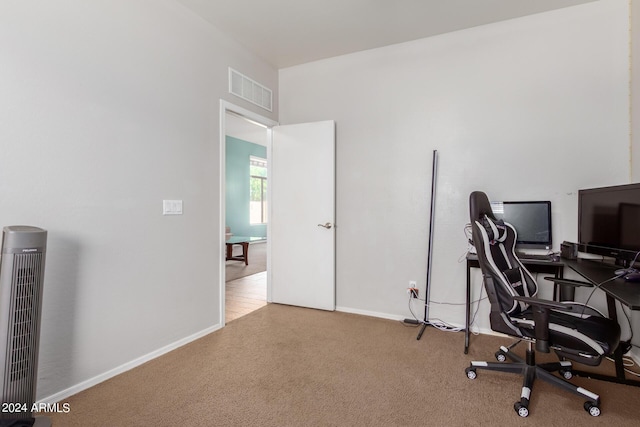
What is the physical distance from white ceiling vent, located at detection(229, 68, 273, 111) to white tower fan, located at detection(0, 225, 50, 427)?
7.03ft

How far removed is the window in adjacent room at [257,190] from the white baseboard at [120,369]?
6058 mm

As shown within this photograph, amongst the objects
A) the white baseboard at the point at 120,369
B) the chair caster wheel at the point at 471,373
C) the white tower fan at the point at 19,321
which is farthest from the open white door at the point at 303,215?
the white tower fan at the point at 19,321

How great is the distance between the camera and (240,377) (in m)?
2.14

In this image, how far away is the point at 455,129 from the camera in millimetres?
3018

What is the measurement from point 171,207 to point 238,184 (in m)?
5.78

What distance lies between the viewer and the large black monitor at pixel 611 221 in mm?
1971

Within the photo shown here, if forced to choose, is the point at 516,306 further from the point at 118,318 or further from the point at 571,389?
the point at 118,318

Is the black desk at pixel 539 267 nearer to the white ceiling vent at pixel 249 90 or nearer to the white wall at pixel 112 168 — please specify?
the white wall at pixel 112 168

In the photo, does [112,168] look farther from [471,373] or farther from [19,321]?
[471,373]

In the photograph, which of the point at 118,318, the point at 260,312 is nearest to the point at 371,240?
the point at 260,312

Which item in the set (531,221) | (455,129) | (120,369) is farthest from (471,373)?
(120,369)

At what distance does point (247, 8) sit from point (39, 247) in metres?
2.28

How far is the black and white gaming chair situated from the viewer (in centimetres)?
164

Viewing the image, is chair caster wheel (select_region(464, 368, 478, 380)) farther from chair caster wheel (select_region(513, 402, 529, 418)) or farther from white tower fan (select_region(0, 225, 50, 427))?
white tower fan (select_region(0, 225, 50, 427))
